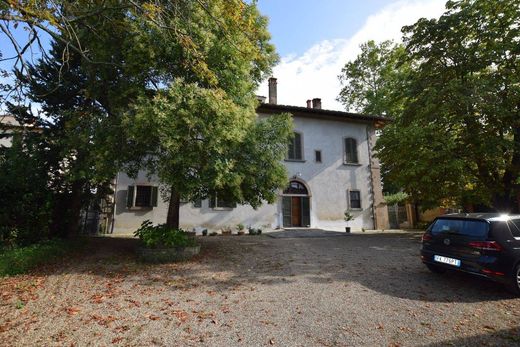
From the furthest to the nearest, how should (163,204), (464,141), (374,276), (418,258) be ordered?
(163,204)
(464,141)
(418,258)
(374,276)

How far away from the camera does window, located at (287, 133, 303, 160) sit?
16953 mm

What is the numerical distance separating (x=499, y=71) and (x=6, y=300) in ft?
56.2

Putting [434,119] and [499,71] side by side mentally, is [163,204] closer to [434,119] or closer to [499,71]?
[434,119]

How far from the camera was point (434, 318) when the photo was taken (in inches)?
172

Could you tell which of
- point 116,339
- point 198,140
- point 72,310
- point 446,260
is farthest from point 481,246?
point 72,310

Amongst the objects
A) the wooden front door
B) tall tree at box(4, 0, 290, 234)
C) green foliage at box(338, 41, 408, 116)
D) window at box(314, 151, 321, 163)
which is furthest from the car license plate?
green foliage at box(338, 41, 408, 116)

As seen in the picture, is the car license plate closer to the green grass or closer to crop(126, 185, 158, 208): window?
the green grass

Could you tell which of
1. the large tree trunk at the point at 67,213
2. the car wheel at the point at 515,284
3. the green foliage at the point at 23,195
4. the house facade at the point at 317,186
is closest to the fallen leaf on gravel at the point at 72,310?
the green foliage at the point at 23,195

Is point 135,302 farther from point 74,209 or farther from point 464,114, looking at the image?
point 464,114

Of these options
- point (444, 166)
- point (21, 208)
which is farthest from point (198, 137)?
point (444, 166)

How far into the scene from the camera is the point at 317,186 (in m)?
17.0

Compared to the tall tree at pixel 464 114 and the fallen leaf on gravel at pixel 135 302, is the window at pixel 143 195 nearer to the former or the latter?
Answer: the fallen leaf on gravel at pixel 135 302

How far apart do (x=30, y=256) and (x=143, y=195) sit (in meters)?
7.58

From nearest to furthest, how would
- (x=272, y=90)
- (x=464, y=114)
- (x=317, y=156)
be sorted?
(x=464, y=114) < (x=317, y=156) < (x=272, y=90)
